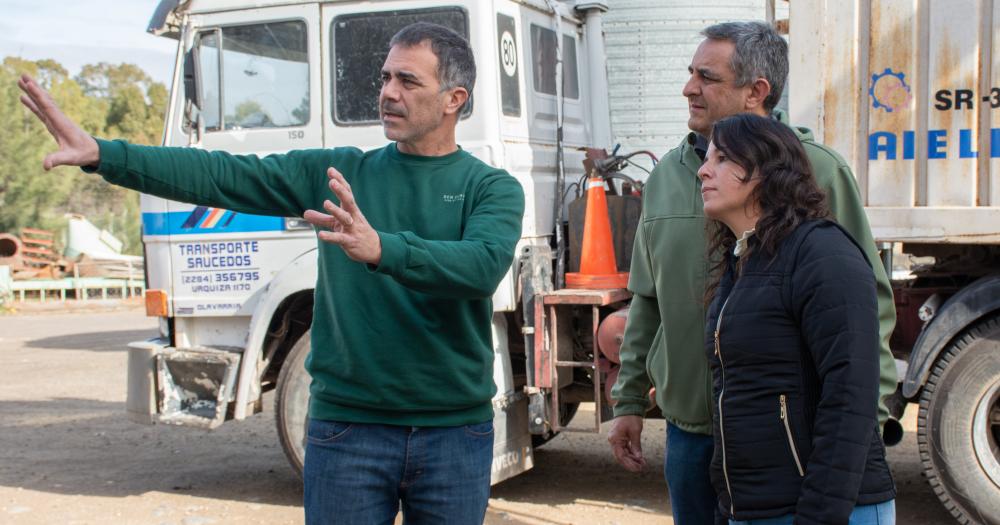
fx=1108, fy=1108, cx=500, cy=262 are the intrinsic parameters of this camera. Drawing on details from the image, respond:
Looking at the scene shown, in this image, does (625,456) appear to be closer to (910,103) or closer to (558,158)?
(910,103)

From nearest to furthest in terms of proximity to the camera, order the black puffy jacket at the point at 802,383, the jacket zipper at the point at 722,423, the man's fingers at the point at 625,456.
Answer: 1. the black puffy jacket at the point at 802,383
2. the jacket zipper at the point at 722,423
3. the man's fingers at the point at 625,456

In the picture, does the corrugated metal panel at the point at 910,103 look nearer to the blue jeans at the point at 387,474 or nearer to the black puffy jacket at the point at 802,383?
the black puffy jacket at the point at 802,383

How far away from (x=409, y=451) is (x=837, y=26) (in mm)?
3514

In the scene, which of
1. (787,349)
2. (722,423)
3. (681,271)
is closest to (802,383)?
(787,349)

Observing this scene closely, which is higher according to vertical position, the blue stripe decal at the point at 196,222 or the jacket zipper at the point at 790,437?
the blue stripe decal at the point at 196,222

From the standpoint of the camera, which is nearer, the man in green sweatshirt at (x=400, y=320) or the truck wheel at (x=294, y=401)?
the man in green sweatshirt at (x=400, y=320)

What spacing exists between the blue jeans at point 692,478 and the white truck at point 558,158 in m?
2.50

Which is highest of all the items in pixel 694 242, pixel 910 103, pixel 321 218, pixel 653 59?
pixel 653 59

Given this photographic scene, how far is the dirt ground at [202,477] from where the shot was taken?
5.95 meters

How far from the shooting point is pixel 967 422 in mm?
5199

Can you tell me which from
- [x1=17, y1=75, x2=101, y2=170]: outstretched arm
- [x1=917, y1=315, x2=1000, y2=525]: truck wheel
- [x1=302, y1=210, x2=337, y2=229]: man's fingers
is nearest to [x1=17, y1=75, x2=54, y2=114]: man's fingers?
[x1=17, y1=75, x2=101, y2=170]: outstretched arm

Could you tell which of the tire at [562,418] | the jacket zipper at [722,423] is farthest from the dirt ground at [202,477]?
the jacket zipper at [722,423]

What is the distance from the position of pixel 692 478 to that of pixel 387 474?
0.77 metres

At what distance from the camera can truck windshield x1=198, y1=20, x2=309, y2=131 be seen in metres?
6.04
